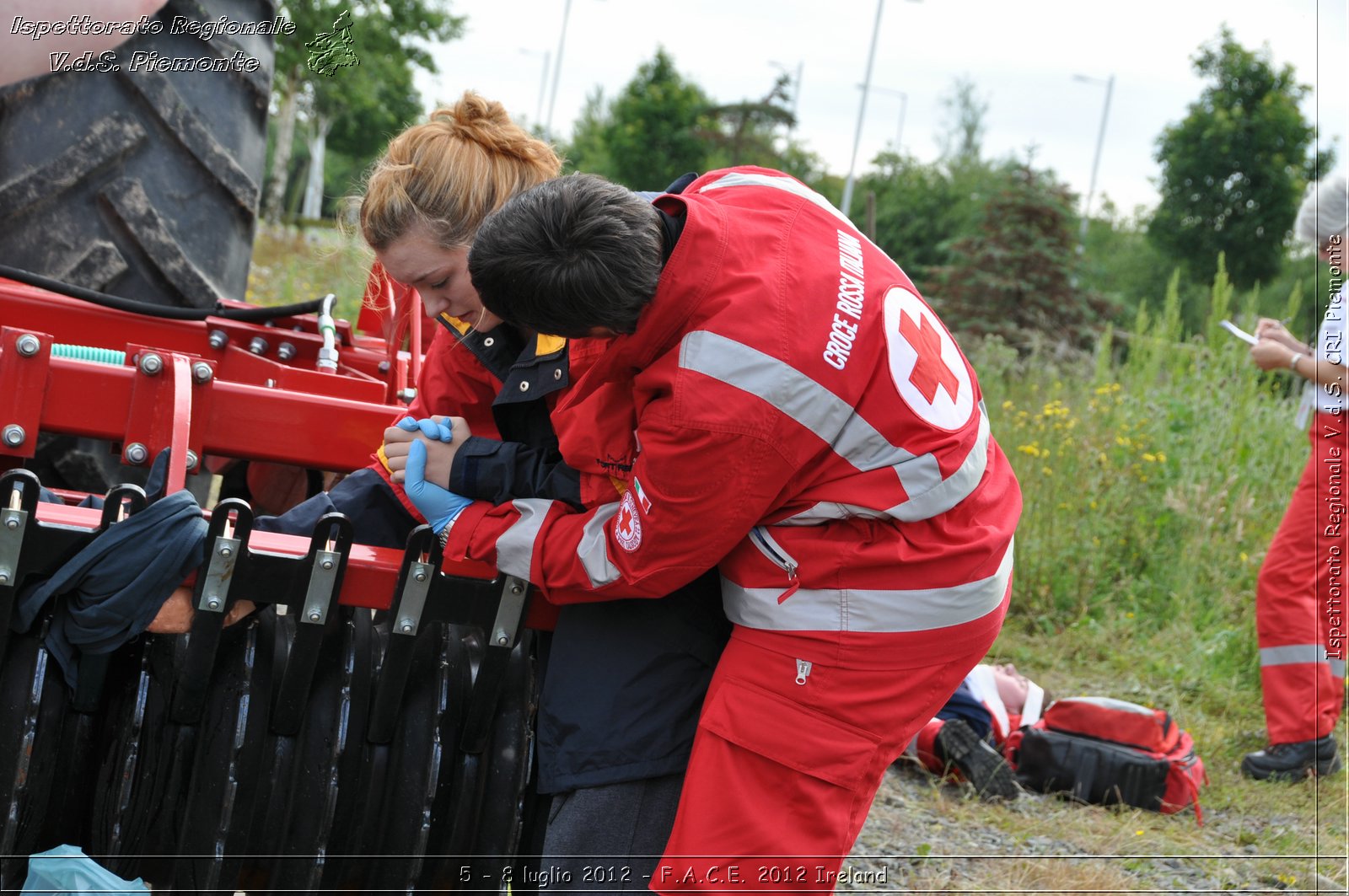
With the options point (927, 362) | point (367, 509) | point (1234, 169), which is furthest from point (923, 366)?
point (1234, 169)

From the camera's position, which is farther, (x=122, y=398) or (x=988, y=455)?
(x=122, y=398)

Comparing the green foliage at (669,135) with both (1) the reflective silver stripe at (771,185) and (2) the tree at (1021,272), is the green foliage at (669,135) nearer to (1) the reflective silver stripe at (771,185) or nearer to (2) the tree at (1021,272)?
(2) the tree at (1021,272)

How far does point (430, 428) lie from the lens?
183 centimetres

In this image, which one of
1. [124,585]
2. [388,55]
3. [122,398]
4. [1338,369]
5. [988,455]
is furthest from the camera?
[388,55]

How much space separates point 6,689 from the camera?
1.68 metres

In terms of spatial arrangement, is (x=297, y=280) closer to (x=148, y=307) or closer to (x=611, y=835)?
(x=148, y=307)

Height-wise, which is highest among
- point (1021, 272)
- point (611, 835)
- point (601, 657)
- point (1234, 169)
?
point (1234, 169)

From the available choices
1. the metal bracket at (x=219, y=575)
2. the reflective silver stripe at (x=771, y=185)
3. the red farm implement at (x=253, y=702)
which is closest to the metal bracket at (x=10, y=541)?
the red farm implement at (x=253, y=702)

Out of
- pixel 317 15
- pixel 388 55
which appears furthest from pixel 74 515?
pixel 388 55

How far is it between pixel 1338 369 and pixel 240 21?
9.78ft

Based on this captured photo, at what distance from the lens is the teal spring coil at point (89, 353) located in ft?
7.25

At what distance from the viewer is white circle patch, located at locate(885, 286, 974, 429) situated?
5.18ft

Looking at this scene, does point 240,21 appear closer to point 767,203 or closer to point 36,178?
point 36,178

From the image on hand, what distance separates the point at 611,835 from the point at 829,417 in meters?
0.67
